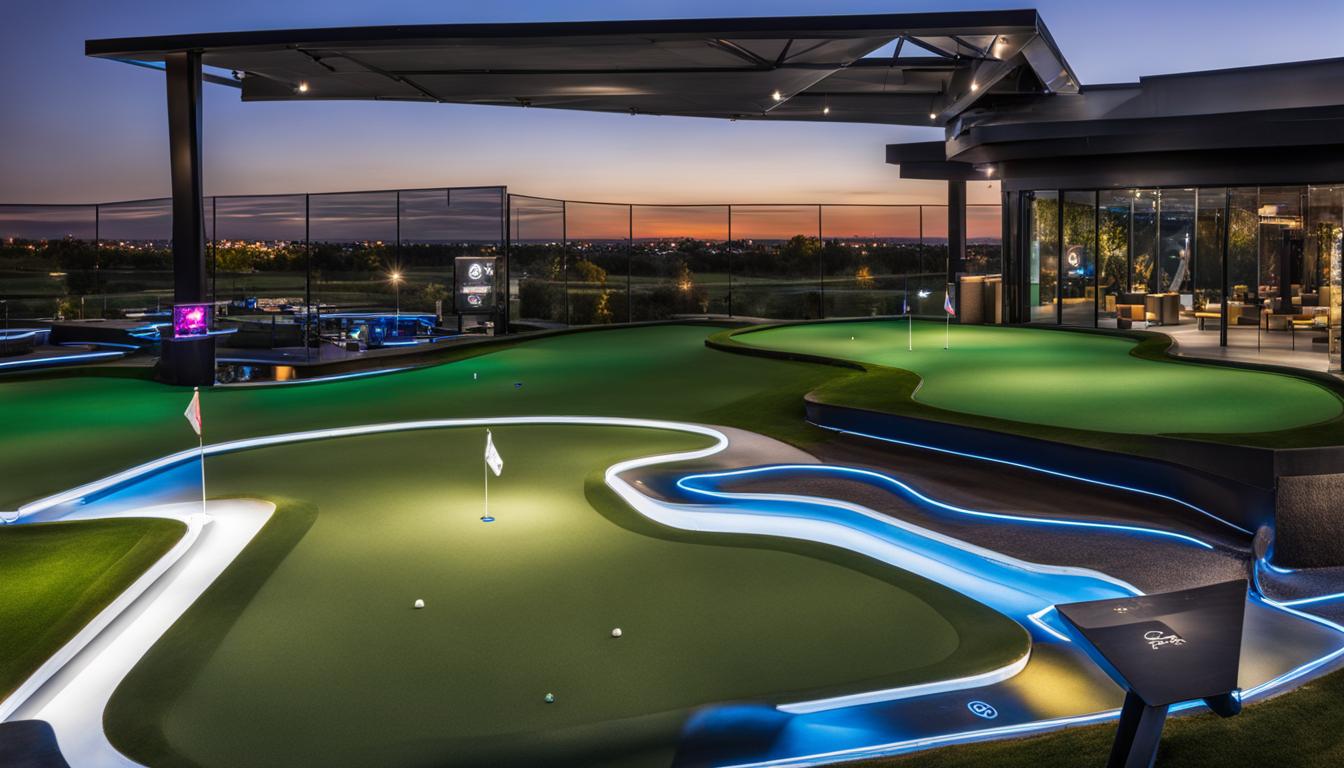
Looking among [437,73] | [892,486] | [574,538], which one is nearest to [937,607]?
[574,538]

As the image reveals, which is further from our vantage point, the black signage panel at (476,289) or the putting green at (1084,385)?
the black signage panel at (476,289)

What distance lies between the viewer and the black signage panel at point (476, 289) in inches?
818

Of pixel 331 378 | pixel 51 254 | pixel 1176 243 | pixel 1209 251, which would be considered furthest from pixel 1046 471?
pixel 51 254

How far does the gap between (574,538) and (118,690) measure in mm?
2936

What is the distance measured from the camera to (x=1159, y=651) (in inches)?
139

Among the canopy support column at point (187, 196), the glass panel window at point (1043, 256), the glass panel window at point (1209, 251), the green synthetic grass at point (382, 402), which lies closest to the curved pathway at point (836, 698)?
the green synthetic grass at point (382, 402)

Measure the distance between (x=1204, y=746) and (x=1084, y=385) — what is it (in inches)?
351

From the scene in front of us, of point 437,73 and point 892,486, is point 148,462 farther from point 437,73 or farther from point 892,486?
point 437,73

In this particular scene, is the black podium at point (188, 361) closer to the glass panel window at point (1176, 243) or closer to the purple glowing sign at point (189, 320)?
the purple glowing sign at point (189, 320)

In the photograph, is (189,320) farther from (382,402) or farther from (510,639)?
(510,639)

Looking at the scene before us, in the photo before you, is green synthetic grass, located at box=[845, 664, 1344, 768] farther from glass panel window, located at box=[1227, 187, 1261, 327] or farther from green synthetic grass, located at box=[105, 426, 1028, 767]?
glass panel window, located at box=[1227, 187, 1261, 327]

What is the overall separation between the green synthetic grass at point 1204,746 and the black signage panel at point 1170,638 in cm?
55

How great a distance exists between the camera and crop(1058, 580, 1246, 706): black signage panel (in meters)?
3.36

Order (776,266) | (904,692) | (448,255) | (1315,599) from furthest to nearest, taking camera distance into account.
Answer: (776,266)
(448,255)
(1315,599)
(904,692)
